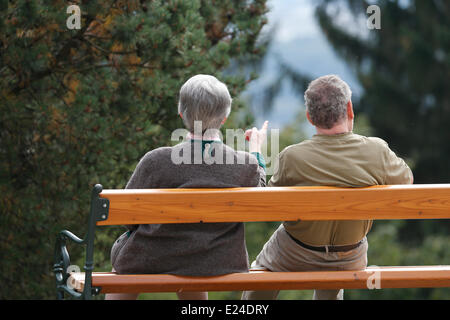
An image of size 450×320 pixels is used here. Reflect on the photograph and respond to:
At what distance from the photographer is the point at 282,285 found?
3.24 metres

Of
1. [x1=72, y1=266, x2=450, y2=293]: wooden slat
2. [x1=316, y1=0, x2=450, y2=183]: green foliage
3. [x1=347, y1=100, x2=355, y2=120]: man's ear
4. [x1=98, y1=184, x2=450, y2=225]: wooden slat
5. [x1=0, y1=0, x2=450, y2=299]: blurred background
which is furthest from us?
[x1=316, y1=0, x2=450, y2=183]: green foliage

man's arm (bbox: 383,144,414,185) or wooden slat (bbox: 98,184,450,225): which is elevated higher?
man's arm (bbox: 383,144,414,185)

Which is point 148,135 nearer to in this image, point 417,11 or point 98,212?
point 98,212

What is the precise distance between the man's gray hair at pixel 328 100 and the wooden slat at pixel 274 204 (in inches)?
12.9

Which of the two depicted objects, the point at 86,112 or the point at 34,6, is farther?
the point at 86,112

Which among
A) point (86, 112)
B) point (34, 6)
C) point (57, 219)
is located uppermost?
point (34, 6)

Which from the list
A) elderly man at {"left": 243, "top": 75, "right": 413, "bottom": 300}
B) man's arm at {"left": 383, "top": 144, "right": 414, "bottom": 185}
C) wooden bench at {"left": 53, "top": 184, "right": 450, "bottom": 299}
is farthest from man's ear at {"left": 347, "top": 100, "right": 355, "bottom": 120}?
wooden bench at {"left": 53, "top": 184, "right": 450, "bottom": 299}

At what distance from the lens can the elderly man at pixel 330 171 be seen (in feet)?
10.6

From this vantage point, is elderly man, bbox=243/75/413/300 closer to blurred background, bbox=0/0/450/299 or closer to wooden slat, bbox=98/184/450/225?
wooden slat, bbox=98/184/450/225

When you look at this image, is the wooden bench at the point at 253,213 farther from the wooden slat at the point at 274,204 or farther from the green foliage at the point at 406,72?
the green foliage at the point at 406,72

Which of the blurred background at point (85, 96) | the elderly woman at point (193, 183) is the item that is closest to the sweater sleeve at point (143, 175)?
the elderly woman at point (193, 183)

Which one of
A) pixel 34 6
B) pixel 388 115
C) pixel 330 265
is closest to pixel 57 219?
pixel 34 6

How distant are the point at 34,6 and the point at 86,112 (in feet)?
2.54

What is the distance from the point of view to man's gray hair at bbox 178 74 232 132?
3.17m
